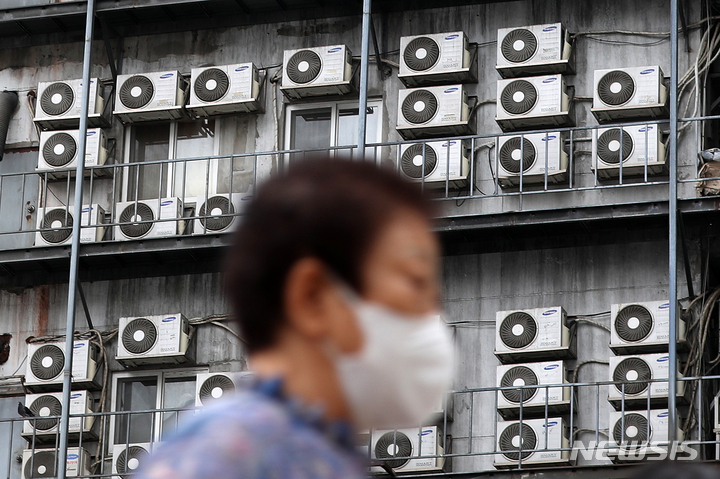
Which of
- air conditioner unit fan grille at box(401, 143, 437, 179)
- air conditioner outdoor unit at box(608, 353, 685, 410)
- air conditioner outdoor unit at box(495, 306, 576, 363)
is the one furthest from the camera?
air conditioner unit fan grille at box(401, 143, 437, 179)

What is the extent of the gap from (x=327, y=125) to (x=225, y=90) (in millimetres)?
1205

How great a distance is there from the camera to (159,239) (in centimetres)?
1625

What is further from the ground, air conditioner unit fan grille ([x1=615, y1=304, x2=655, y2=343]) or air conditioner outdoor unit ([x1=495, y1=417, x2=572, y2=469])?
air conditioner unit fan grille ([x1=615, y1=304, x2=655, y2=343])

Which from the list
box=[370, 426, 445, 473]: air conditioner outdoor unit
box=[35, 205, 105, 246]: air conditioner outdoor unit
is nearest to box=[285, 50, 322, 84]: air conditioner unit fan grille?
box=[35, 205, 105, 246]: air conditioner outdoor unit

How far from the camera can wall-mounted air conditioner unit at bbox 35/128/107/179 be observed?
17281 millimetres

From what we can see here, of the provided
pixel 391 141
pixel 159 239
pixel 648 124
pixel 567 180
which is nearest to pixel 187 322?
pixel 159 239

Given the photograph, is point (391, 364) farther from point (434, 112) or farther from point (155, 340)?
point (155, 340)

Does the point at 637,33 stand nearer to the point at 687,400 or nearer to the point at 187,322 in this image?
the point at 687,400

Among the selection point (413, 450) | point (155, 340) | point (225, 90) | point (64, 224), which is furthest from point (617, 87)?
point (64, 224)

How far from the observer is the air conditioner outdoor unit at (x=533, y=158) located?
15438 millimetres

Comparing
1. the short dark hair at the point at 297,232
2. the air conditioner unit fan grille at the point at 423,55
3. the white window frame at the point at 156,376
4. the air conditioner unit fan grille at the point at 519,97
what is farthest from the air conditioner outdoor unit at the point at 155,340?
the short dark hair at the point at 297,232

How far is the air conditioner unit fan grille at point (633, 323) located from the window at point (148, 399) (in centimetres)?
465

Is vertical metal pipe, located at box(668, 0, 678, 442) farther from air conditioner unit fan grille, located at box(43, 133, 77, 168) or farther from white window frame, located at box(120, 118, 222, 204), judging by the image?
air conditioner unit fan grille, located at box(43, 133, 77, 168)

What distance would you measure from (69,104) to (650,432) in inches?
303
